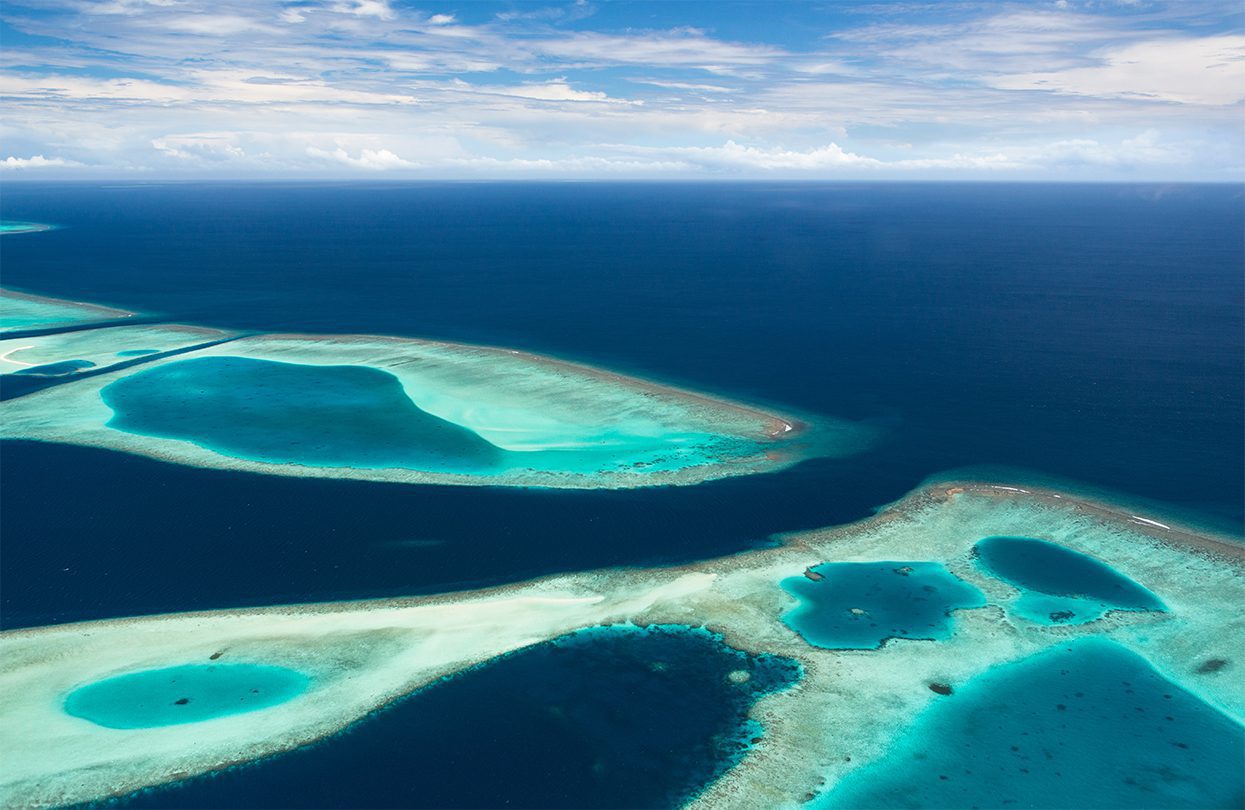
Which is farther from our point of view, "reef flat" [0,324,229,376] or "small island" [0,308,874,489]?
"reef flat" [0,324,229,376]

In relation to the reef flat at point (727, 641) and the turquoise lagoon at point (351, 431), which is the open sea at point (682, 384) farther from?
the turquoise lagoon at point (351, 431)

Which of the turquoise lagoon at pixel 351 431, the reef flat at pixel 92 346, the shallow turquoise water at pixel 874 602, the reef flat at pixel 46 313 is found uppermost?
the reef flat at pixel 46 313

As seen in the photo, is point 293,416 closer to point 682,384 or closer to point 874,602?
point 682,384

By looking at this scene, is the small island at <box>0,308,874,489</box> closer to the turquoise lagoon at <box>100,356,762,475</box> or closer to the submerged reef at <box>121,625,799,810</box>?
the turquoise lagoon at <box>100,356,762,475</box>

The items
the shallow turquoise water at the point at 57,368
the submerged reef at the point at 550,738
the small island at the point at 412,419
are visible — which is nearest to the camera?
the submerged reef at the point at 550,738

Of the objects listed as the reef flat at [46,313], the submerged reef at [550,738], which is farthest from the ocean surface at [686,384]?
the submerged reef at [550,738]

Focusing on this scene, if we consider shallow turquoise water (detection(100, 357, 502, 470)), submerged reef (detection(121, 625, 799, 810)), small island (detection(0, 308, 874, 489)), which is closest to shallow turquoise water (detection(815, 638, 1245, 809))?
submerged reef (detection(121, 625, 799, 810))
